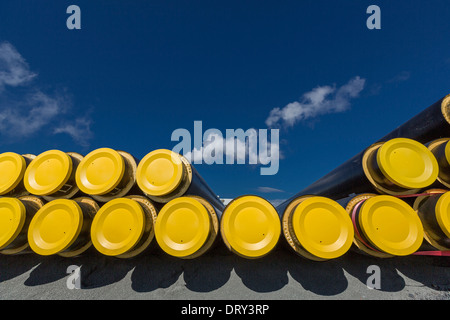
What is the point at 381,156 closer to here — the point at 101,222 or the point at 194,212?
the point at 194,212

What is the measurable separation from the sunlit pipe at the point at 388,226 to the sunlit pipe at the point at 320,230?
0.69 feet

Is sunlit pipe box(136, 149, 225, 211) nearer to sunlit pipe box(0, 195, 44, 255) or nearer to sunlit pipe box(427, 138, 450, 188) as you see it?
sunlit pipe box(0, 195, 44, 255)

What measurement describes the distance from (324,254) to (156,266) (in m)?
2.64

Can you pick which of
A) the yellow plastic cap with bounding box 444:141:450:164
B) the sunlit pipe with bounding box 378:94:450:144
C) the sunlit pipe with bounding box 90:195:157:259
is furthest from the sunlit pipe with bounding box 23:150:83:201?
the sunlit pipe with bounding box 378:94:450:144

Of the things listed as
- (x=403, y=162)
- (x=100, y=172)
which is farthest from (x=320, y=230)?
(x=100, y=172)

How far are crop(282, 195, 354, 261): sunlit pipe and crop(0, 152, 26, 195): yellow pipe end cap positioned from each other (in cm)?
494

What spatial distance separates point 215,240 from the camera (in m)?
2.76

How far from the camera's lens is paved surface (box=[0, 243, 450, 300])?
8.00 ft

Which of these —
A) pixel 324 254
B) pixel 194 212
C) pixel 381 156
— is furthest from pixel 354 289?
pixel 194 212

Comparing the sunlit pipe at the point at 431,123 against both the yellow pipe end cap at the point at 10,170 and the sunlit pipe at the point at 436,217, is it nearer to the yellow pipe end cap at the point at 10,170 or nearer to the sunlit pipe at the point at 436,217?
the sunlit pipe at the point at 436,217

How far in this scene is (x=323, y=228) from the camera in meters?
2.36

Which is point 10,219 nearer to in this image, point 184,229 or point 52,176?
point 52,176

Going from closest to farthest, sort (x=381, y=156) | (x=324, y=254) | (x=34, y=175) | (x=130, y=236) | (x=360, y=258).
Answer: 1. (x=324, y=254)
2. (x=130, y=236)
3. (x=381, y=156)
4. (x=360, y=258)
5. (x=34, y=175)

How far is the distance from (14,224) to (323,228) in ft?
15.6
